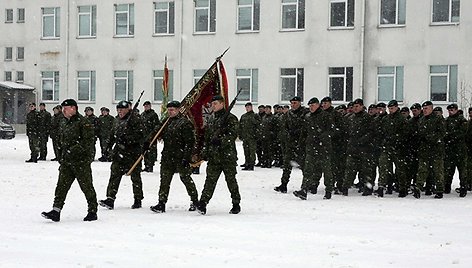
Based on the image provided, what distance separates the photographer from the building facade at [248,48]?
33.8 m

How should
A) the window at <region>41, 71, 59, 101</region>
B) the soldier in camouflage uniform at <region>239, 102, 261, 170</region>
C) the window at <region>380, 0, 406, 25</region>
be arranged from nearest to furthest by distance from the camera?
the soldier in camouflage uniform at <region>239, 102, 261, 170</region> < the window at <region>380, 0, 406, 25</region> < the window at <region>41, 71, 59, 101</region>

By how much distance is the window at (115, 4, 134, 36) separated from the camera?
40156 millimetres

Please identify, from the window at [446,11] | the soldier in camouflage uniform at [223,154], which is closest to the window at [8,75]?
the window at [446,11]

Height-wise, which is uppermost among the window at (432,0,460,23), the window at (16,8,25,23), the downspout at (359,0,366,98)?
the window at (16,8,25,23)

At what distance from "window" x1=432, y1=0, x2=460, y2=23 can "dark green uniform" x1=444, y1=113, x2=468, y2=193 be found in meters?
18.8

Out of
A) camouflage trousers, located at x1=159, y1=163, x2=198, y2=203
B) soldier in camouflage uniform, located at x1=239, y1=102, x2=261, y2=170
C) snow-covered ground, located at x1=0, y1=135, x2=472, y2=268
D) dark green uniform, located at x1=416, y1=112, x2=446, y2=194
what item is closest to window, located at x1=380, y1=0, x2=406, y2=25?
soldier in camouflage uniform, located at x1=239, y1=102, x2=261, y2=170

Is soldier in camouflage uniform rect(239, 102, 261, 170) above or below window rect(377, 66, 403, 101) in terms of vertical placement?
below

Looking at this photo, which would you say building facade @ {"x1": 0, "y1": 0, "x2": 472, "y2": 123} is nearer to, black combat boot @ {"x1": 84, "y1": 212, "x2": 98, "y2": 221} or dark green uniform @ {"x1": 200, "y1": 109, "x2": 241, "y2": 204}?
dark green uniform @ {"x1": 200, "y1": 109, "x2": 241, "y2": 204}

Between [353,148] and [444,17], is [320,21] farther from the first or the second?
[353,148]

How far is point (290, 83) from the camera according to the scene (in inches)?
1443

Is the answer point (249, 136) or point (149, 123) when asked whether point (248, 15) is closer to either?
point (249, 136)

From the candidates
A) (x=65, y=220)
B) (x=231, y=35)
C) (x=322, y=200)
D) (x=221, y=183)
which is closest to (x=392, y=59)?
(x=231, y=35)

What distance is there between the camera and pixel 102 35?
40.8 m

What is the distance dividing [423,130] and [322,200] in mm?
2391
